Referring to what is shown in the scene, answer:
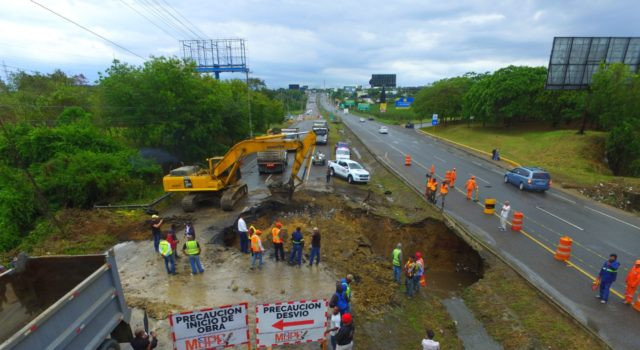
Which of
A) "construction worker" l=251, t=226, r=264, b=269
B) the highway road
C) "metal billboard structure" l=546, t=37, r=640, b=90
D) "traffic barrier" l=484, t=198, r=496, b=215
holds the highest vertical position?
"metal billboard structure" l=546, t=37, r=640, b=90

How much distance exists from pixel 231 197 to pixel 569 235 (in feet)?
53.2

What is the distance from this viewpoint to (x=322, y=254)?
12664mm

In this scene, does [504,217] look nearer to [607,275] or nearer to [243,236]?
[607,275]

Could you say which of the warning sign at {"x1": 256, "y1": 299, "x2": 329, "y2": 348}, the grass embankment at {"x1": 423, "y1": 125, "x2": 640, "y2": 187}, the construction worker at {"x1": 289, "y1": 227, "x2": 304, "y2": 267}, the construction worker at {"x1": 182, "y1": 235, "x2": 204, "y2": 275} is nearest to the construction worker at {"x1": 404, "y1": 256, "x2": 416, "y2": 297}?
the construction worker at {"x1": 289, "y1": 227, "x2": 304, "y2": 267}

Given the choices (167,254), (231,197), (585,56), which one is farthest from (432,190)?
(585,56)

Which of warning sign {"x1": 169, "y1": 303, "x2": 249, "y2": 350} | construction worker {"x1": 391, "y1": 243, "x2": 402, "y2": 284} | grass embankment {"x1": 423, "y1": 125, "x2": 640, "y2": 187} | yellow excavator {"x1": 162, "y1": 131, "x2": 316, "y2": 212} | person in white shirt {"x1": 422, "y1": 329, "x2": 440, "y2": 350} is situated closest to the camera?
person in white shirt {"x1": 422, "y1": 329, "x2": 440, "y2": 350}

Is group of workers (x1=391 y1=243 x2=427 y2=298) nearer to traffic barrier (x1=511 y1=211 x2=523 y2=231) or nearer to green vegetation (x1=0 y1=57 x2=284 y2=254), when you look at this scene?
traffic barrier (x1=511 y1=211 x2=523 y2=231)

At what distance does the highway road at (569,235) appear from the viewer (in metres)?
9.34

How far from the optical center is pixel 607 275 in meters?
9.47

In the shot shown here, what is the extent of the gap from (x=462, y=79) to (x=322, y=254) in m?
68.5

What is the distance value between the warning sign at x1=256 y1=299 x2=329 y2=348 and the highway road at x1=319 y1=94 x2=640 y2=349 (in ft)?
23.9

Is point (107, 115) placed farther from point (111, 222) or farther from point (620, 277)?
point (620, 277)

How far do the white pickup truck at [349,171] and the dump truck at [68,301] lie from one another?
17888mm

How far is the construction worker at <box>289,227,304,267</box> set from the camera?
442 inches
